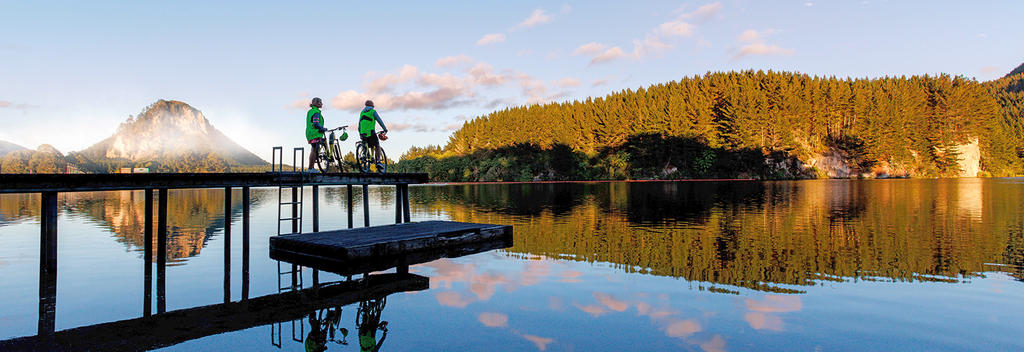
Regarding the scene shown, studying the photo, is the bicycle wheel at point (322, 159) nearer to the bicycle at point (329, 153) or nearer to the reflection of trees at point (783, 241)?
the bicycle at point (329, 153)

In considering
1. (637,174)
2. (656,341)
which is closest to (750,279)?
(656,341)

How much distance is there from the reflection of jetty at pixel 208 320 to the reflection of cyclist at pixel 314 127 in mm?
7949

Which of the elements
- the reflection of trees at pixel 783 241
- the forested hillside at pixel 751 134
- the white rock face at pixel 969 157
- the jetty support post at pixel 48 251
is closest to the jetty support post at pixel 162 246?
the jetty support post at pixel 48 251

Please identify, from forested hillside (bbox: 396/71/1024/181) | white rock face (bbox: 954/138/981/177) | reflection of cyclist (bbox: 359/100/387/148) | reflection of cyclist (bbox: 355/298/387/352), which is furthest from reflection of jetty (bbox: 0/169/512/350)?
white rock face (bbox: 954/138/981/177)

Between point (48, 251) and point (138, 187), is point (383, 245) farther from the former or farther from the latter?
point (48, 251)

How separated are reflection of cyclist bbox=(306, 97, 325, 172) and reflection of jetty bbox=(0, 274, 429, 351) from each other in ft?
26.1

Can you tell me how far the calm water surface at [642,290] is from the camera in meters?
9.59

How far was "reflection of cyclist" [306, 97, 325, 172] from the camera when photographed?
67.3 feet

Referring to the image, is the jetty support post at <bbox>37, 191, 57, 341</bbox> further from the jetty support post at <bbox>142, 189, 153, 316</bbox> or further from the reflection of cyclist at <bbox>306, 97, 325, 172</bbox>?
the reflection of cyclist at <bbox>306, 97, 325, 172</bbox>

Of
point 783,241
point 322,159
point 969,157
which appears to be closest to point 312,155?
point 322,159

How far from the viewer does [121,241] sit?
24266 mm

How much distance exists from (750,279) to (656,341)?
6276 mm

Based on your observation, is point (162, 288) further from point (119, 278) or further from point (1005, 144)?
point (1005, 144)

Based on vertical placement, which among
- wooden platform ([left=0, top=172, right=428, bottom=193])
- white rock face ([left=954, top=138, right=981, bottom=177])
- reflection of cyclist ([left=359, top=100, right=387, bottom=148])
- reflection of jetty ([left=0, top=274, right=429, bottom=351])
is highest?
white rock face ([left=954, top=138, right=981, bottom=177])
